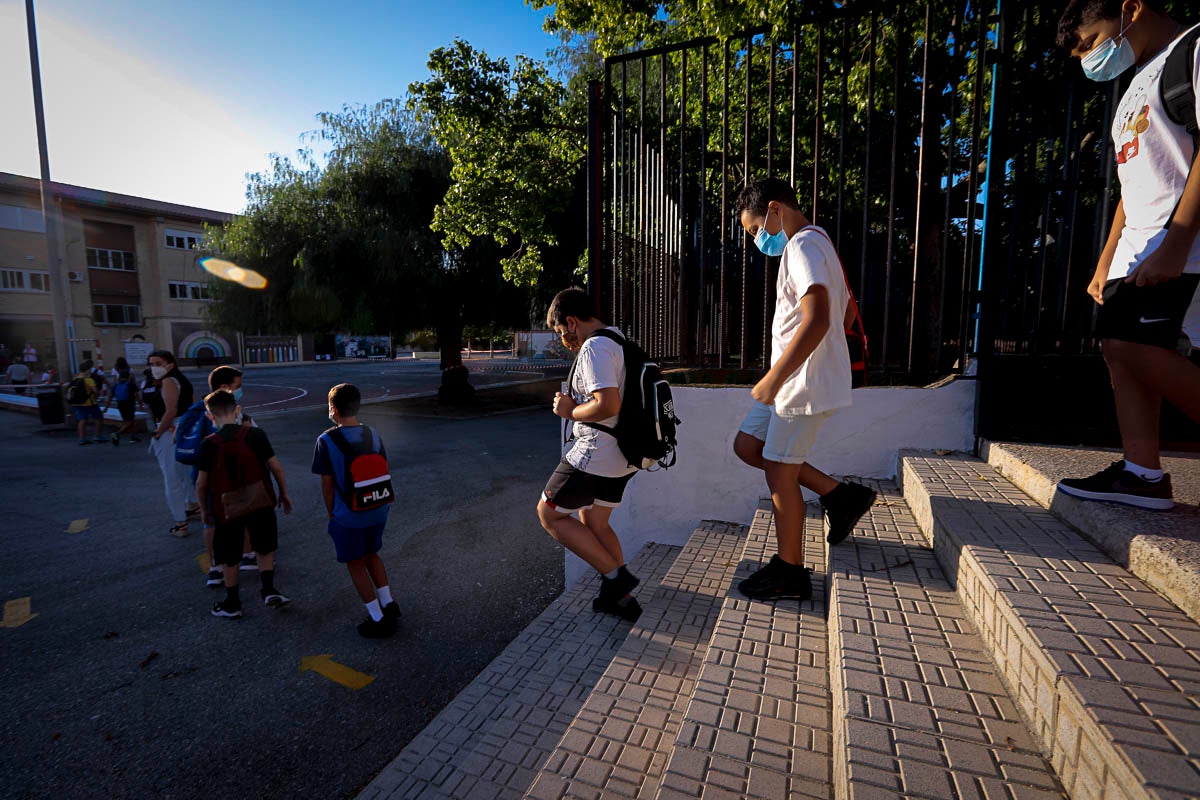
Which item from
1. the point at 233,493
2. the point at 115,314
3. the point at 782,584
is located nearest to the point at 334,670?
the point at 233,493

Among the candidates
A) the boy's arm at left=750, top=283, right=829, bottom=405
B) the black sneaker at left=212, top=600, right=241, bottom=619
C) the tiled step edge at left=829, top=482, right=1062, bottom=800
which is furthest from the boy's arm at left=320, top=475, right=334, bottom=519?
the tiled step edge at left=829, top=482, right=1062, bottom=800

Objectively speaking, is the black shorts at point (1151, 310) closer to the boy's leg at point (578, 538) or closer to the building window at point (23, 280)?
the boy's leg at point (578, 538)

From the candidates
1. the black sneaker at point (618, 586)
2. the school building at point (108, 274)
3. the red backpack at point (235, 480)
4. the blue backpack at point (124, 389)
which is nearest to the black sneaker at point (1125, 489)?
the black sneaker at point (618, 586)

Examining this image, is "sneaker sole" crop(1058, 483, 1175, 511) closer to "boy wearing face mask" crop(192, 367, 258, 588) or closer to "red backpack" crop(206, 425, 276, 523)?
"red backpack" crop(206, 425, 276, 523)

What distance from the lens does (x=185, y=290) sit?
3847cm

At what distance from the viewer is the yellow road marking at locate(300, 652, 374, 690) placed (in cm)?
327

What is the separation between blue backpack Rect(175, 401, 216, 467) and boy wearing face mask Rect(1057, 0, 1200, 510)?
19.3 feet

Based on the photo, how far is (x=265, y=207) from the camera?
14773 mm

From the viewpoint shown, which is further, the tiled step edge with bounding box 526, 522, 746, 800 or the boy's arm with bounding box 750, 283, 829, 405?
the boy's arm with bounding box 750, 283, 829, 405

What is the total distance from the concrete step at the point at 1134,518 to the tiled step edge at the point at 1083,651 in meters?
0.05

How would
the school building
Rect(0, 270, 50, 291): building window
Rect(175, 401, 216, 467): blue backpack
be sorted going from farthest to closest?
the school building
Rect(0, 270, 50, 291): building window
Rect(175, 401, 216, 467): blue backpack

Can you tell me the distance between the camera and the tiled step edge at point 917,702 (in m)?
1.39

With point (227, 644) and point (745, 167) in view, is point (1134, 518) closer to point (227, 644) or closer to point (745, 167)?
point (745, 167)

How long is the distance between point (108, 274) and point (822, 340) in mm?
45764
